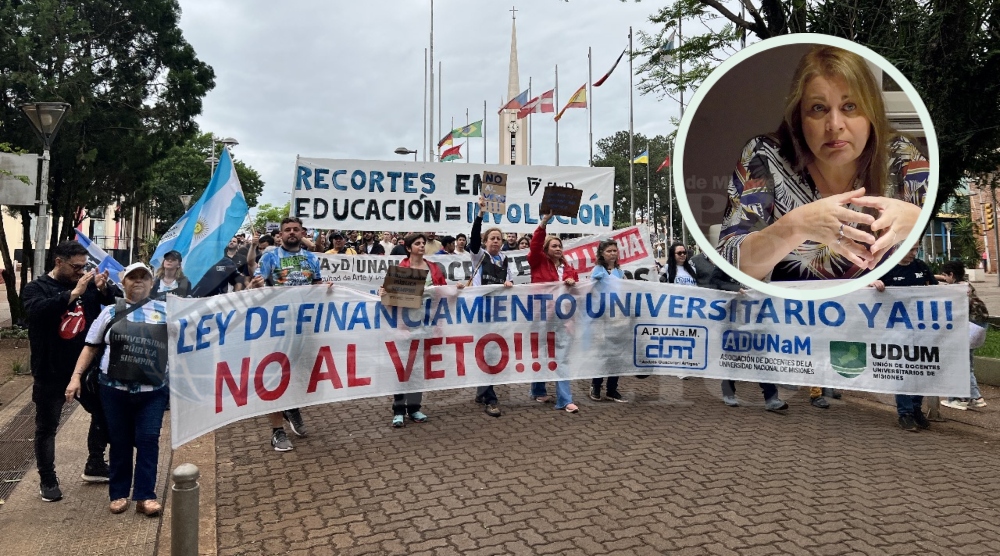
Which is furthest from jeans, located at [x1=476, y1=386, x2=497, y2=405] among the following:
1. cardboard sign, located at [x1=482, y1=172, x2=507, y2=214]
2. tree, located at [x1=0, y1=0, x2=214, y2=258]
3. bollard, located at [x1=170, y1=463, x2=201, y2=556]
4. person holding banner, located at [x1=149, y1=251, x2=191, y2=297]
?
tree, located at [x1=0, y1=0, x2=214, y2=258]

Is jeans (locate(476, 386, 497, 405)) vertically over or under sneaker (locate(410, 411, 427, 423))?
over

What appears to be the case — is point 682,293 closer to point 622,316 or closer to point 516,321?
point 622,316

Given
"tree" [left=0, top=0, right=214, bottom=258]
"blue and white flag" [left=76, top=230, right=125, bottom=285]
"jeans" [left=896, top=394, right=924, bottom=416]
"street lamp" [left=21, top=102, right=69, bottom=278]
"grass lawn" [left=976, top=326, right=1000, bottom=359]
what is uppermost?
"tree" [left=0, top=0, right=214, bottom=258]

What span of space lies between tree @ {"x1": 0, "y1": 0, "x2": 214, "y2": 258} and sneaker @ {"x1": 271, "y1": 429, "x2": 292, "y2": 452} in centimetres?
1039

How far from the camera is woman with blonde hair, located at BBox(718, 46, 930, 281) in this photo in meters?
3.36

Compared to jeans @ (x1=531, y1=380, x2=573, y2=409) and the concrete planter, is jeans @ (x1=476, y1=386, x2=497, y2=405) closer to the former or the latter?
jeans @ (x1=531, y1=380, x2=573, y2=409)

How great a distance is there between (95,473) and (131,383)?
133 cm

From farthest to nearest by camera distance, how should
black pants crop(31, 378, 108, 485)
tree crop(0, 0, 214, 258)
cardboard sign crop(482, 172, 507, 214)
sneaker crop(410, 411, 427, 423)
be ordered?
tree crop(0, 0, 214, 258) < cardboard sign crop(482, 172, 507, 214) < sneaker crop(410, 411, 427, 423) < black pants crop(31, 378, 108, 485)

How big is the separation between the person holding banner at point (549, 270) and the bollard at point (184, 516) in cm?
445

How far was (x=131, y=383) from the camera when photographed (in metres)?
4.77

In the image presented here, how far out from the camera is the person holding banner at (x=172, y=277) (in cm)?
773

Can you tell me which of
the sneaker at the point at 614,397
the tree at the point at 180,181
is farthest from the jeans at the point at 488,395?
the tree at the point at 180,181

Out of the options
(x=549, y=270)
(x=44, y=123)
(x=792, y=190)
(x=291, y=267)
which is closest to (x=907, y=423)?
(x=549, y=270)

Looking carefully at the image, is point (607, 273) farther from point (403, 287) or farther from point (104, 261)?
point (104, 261)
